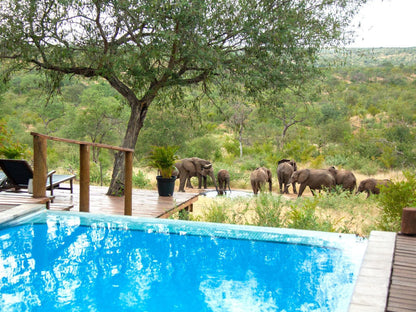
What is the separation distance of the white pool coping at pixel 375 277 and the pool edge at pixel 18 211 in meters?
3.86

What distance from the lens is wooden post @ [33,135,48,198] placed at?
5.21 m

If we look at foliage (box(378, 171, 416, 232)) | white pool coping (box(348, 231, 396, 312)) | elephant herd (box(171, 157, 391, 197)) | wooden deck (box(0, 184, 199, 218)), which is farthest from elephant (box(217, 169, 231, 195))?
white pool coping (box(348, 231, 396, 312))

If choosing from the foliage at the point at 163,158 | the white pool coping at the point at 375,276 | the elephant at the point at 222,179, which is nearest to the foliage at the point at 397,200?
the white pool coping at the point at 375,276

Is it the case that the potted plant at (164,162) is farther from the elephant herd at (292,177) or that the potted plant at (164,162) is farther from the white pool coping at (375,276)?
the elephant herd at (292,177)

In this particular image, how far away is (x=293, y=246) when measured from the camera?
181 inches

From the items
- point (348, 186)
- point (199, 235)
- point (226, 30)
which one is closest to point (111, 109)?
point (348, 186)

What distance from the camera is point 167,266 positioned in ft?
14.0

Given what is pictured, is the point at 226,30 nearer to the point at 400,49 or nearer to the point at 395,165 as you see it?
the point at 395,165

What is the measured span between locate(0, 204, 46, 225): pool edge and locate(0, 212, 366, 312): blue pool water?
0.27 ft

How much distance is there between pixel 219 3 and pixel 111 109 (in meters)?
16.3

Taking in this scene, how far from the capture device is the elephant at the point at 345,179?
14125 mm

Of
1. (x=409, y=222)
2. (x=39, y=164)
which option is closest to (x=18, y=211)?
(x=39, y=164)

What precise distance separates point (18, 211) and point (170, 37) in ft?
11.8

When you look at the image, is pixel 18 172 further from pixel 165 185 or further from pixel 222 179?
pixel 222 179
